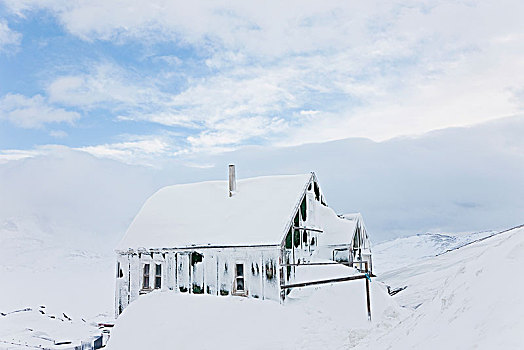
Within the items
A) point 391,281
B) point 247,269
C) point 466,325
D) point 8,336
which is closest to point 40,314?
point 8,336

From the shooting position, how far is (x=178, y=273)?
22312 millimetres

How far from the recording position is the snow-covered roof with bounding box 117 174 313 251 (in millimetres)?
21547

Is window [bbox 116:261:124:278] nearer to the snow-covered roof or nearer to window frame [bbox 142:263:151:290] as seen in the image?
the snow-covered roof

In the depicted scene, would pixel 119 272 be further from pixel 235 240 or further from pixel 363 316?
pixel 363 316

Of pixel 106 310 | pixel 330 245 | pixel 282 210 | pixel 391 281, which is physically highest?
pixel 282 210

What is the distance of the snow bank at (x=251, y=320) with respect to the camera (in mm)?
16469

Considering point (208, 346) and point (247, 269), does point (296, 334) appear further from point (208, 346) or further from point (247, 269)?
point (247, 269)

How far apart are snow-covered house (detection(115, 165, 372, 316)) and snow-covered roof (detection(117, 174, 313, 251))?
6cm

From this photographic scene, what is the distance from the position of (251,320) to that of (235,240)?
4195mm

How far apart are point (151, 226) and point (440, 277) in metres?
15.0

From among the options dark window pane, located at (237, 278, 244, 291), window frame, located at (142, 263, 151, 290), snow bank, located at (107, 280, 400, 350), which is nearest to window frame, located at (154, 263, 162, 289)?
window frame, located at (142, 263, 151, 290)

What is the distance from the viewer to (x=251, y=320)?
59.3 ft

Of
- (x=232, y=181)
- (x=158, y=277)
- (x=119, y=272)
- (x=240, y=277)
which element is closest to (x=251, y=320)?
(x=240, y=277)

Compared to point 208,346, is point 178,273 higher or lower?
higher
